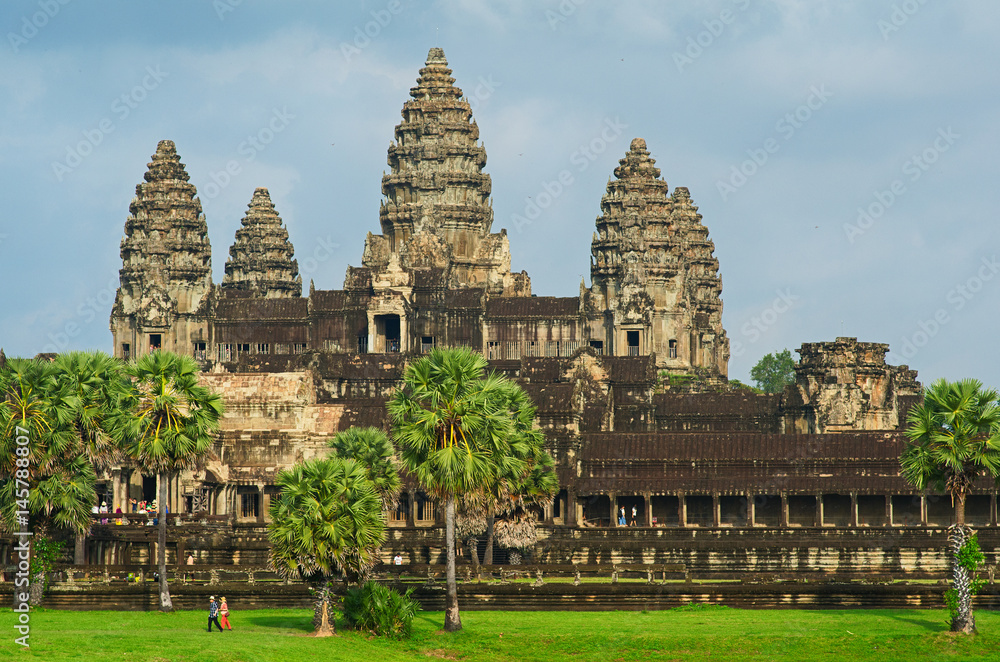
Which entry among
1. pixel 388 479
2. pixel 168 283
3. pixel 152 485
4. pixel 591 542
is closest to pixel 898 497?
pixel 591 542

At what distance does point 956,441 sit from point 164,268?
9728 cm

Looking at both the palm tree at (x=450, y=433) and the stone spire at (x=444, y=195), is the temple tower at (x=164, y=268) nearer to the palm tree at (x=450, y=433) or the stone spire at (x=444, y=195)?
the stone spire at (x=444, y=195)

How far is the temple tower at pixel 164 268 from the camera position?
143875 mm

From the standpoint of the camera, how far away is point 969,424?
6203 centimetres

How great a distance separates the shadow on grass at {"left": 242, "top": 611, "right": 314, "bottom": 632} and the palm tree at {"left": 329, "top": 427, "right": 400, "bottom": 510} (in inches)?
522

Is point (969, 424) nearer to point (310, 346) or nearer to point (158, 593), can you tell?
point (158, 593)

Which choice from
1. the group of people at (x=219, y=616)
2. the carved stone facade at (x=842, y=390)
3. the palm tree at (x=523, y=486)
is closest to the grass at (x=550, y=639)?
the group of people at (x=219, y=616)

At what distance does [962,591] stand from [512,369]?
198ft

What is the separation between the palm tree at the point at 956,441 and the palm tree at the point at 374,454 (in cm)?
2536

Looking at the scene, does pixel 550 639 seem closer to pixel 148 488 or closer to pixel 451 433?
pixel 451 433

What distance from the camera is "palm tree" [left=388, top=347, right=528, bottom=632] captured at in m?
62.8

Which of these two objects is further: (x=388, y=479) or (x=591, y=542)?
(x=591, y=542)

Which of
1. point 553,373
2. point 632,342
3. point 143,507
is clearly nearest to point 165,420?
point 143,507

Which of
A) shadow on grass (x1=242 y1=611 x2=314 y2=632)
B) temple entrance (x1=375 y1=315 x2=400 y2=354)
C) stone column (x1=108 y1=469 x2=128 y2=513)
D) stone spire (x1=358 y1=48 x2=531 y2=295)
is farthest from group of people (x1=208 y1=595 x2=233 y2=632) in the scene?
stone spire (x1=358 y1=48 x2=531 y2=295)
